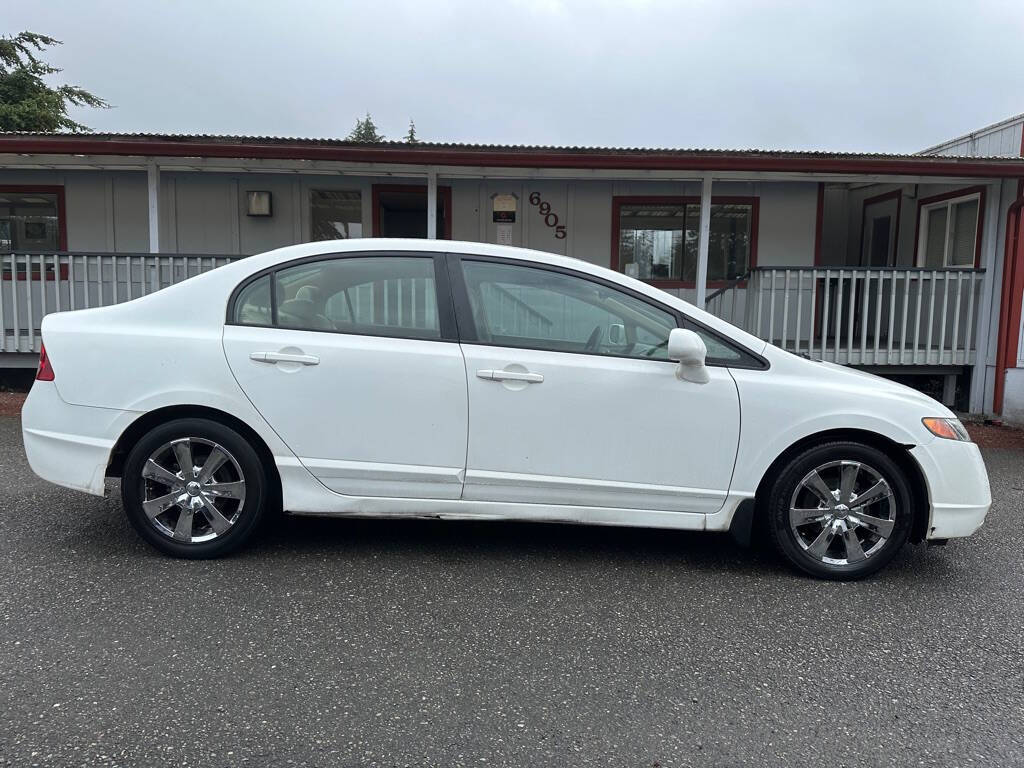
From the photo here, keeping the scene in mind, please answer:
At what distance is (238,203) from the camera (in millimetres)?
10586

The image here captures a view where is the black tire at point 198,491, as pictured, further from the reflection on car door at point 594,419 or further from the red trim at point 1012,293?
the red trim at point 1012,293

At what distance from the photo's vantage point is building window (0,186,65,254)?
417 inches

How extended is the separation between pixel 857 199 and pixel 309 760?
1226 cm

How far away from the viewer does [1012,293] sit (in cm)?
860

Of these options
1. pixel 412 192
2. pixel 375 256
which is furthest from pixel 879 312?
pixel 375 256

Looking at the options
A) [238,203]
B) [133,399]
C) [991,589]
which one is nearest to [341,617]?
[133,399]

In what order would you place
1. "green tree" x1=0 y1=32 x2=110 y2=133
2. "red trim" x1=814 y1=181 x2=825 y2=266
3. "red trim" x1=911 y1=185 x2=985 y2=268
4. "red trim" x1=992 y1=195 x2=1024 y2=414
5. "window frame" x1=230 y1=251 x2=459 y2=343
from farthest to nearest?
"green tree" x1=0 y1=32 x2=110 y2=133 < "red trim" x1=814 y1=181 x2=825 y2=266 < "red trim" x1=911 y1=185 x2=985 y2=268 < "red trim" x1=992 y1=195 x2=1024 y2=414 < "window frame" x1=230 y1=251 x2=459 y2=343

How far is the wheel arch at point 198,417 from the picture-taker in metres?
3.70

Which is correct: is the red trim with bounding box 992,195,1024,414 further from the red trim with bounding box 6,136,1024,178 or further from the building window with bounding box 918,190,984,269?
the building window with bounding box 918,190,984,269

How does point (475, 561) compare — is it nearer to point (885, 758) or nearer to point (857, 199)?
point (885, 758)

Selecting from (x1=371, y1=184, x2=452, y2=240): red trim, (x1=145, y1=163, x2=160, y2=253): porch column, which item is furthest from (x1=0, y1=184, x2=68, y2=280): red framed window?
(x1=371, y1=184, x2=452, y2=240): red trim

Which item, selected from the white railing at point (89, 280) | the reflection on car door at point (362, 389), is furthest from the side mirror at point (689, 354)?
the white railing at point (89, 280)

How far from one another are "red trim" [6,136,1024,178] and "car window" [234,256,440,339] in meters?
4.74

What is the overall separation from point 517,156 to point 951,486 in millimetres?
5853
